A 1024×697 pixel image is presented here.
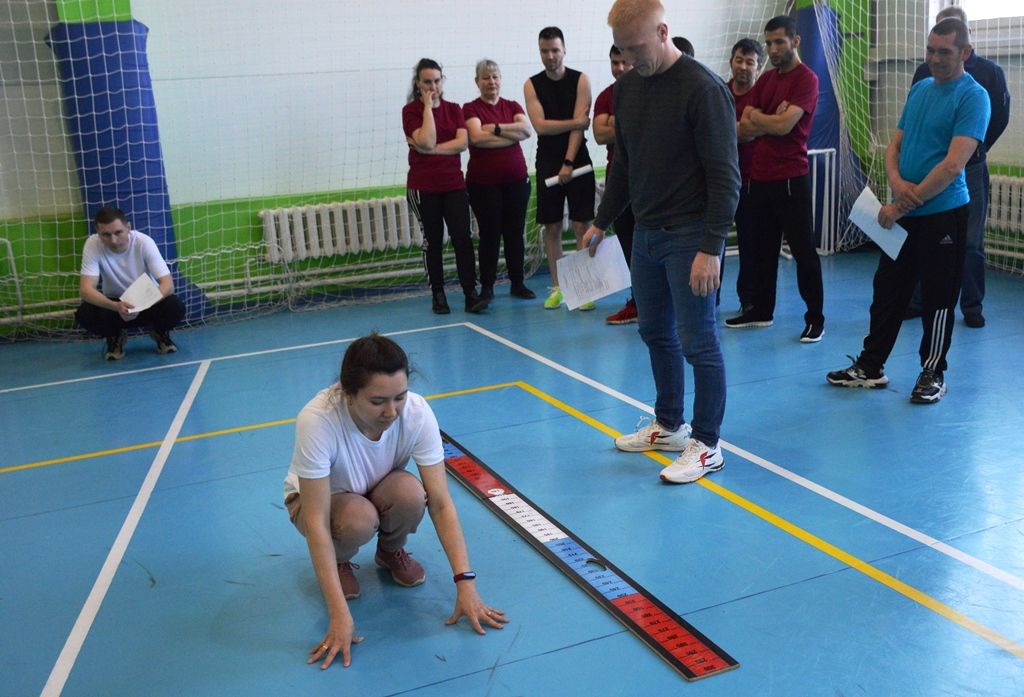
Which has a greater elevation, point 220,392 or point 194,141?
point 194,141

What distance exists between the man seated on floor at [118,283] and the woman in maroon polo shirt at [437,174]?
1729mm

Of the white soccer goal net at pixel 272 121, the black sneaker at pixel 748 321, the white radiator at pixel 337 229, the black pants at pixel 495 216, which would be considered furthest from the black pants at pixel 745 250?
the white radiator at pixel 337 229

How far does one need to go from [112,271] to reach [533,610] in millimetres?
4221

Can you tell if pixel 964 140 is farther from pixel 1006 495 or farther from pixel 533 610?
pixel 533 610

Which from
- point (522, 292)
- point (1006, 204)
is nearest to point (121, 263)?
point (522, 292)

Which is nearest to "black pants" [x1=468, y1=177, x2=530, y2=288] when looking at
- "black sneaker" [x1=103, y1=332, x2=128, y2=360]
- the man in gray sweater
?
"black sneaker" [x1=103, y1=332, x2=128, y2=360]

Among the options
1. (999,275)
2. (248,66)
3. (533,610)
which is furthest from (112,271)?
(999,275)

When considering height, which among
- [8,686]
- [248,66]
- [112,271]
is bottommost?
[8,686]

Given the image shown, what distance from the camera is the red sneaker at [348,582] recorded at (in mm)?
2951

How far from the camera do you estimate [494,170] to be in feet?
22.2

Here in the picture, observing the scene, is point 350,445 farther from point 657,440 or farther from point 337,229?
point 337,229

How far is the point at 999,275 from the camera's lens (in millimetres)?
7004

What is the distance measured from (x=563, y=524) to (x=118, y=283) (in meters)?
3.84

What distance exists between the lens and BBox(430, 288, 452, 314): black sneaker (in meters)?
6.89
